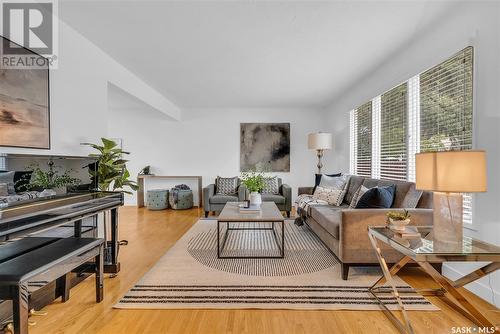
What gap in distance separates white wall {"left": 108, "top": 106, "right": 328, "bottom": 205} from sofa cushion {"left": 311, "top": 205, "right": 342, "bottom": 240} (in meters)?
2.85

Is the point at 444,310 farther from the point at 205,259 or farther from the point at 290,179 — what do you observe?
the point at 290,179

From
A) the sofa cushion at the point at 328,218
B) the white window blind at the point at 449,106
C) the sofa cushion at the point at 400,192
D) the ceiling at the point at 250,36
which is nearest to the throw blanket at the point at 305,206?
the sofa cushion at the point at 328,218

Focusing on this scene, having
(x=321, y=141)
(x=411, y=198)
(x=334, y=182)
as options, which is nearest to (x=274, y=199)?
(x=334, y=182)

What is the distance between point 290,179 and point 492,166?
4412 millimetres

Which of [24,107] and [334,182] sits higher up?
[24,107]

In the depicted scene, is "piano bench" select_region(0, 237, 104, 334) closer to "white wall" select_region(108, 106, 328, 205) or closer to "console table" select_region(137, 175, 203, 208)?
"console table" select_region(137, 175, 203, 208)

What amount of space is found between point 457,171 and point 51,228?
8.75 ft

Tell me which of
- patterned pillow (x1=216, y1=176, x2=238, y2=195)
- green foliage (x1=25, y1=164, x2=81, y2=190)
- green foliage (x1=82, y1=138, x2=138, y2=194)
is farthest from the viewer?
patterned pillow (x1=216, y1=176, x2=238, y2=195)

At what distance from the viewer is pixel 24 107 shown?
2.05 meters

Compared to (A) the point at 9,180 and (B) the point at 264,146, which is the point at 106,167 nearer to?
(A) the point at 9,180

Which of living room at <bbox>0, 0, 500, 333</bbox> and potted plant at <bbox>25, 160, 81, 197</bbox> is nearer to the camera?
living room at <bbox>0, 0, 500, 333</bbox>

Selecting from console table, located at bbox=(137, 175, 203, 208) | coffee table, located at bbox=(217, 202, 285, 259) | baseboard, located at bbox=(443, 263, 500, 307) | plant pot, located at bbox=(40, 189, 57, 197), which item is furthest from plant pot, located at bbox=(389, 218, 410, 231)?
console table, located at bbox=(137, 175, 203, 208)

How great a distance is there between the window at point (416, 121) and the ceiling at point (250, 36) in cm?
51

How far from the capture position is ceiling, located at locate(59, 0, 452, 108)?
2.26 metres
